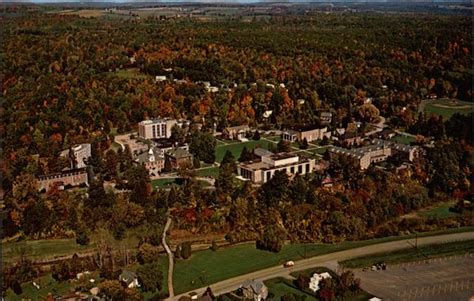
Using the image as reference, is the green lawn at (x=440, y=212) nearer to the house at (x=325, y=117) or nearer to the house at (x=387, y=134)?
the house at (x=387, y=134)

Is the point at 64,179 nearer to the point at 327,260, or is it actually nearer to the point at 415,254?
the point at 327,260

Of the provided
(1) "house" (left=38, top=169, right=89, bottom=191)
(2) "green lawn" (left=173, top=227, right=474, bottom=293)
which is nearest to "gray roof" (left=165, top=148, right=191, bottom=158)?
(1) "house" (left=38, top=169, right=89, bottom=191)

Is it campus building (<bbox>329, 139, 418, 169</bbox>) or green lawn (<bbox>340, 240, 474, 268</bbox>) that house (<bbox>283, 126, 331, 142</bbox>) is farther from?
green lawn (<bbox>340, 240, 474, 268</bbox>)

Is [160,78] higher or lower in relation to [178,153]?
higher

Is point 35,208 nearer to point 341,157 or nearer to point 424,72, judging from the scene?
point 341,157

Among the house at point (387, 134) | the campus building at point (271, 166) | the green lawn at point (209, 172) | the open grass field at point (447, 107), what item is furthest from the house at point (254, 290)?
the open grass field at point (447, 107)

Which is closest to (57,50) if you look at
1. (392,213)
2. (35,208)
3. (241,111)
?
(241,111)

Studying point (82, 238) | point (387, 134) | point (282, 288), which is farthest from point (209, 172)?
point (282, 288)
